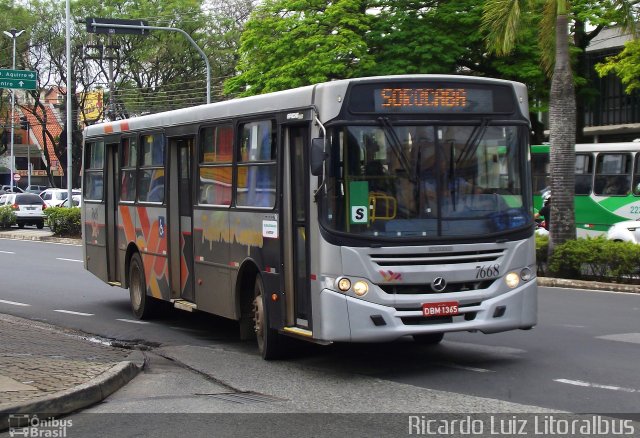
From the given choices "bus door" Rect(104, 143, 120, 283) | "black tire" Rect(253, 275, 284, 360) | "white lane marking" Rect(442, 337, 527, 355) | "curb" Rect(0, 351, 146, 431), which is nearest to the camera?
"curb" Rect(0, 351, 146, 431)

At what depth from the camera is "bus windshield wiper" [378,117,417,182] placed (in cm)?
967

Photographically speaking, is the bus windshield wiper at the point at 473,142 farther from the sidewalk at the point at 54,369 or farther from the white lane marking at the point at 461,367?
→ the sidewalk at the point at 54,369

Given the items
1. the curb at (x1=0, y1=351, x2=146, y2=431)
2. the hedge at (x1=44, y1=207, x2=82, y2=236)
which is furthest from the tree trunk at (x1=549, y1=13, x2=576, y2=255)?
the hedge at (x1=44, y1=207, x2=82, y2=236)

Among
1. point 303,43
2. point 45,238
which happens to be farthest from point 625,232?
point 45,238

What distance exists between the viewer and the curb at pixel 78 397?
786cm

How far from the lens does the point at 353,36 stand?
36.0 meters

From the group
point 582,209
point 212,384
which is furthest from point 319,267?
point 582,209

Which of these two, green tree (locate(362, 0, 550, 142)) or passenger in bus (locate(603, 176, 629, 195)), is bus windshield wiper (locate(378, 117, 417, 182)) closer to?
passenger in bus (locate(603, 176, 629, 195))

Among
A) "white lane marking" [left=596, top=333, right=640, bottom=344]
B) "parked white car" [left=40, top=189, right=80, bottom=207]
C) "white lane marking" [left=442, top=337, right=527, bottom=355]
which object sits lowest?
"white lane marking" [left=442, top=337, right=527, bottom=355]

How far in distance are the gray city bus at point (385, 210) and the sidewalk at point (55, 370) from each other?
177 centimetres

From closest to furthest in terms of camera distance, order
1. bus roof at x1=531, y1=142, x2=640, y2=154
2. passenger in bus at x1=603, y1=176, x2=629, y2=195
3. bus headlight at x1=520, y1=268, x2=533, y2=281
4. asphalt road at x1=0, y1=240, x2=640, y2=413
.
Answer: asphalt road at x1=0, y1=240, x2=640, y2=413 < bus headlight at x1=520, y1=268, x2=533, y2=281 < bus roof at x1=531, y1=142, x2=640, y2=154 < passenger in bus at x1=603, y1=176, x2=629, y2=195

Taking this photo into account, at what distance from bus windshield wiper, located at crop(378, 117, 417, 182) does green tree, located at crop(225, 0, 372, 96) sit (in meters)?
26.0

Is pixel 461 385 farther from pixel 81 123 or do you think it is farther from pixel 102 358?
pixel 81 123

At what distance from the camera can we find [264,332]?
35.7 feet
